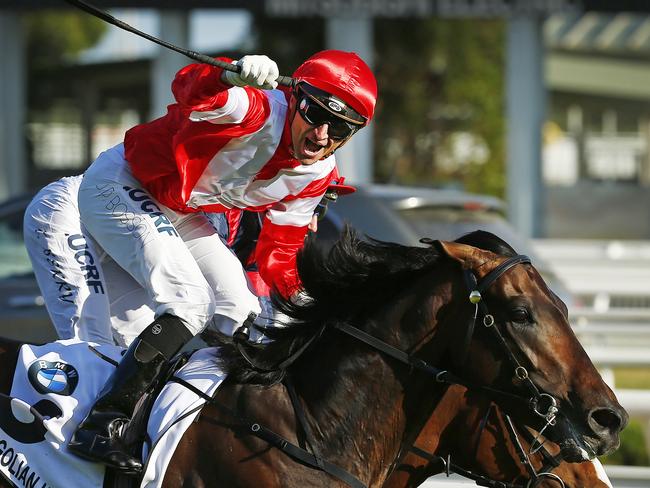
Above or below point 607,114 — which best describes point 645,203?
below

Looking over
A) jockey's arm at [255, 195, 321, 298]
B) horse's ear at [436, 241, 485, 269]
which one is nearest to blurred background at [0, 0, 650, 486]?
jockey's arm at [255, 195, 321, 298]

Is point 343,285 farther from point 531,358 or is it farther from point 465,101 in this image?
point 465,101

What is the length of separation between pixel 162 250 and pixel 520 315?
1.23 m

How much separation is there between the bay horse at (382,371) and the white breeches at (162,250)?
252 millimetres

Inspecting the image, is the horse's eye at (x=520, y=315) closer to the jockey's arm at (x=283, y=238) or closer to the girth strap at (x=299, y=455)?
the girth strap at (x=299, y=455)

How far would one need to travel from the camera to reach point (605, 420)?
3.63 m

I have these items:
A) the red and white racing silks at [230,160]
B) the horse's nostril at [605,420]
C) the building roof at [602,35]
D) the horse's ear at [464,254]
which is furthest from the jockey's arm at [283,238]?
the building roof at [602,35]

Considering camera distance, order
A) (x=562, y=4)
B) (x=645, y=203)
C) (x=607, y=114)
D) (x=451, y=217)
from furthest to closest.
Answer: (x=607, y=114) < (x=645, y=203) < (x=562, y=4) < (x=451, y=217)

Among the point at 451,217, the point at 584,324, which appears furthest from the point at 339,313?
the point at 584,324

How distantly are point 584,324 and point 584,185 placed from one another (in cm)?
822

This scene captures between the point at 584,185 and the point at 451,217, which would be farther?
the point at 584,185

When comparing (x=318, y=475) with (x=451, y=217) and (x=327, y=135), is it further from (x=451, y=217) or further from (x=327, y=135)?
(x=451, y=217)

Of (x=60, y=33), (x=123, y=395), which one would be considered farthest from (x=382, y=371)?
(x=60, y=33)

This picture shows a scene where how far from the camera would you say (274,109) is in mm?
4148
